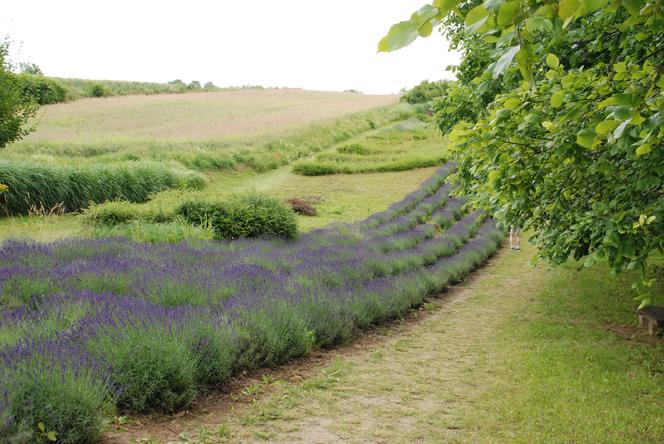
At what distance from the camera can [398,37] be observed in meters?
1.58

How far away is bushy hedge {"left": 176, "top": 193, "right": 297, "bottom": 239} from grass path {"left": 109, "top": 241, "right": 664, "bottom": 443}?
458 cm

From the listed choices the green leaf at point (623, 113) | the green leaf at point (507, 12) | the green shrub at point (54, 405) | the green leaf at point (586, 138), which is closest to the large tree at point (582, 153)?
the green leaf at point (586, 138)

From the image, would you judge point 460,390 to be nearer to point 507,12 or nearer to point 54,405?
point 54,405

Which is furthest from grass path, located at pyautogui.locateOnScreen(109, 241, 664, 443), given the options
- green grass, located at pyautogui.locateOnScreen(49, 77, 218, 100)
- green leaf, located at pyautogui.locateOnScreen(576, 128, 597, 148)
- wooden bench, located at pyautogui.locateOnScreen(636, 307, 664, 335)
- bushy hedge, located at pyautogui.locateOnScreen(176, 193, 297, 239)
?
green grass, located at pyautogui.locateOnScreen(49, 77, 218, 100)

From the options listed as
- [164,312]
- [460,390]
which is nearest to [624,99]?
[460,390]

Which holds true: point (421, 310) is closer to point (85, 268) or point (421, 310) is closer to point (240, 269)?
point (240, 269)

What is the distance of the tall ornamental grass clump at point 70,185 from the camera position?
1561cm

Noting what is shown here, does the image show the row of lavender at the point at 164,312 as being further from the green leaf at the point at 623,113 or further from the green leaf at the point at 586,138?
the green leaf at the point at 623,113

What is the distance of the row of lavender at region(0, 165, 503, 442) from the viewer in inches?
151

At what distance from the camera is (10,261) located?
762 centimetres

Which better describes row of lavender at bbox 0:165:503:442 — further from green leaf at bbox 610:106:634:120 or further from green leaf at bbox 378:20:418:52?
green leaf at bbox 610:106:634:120

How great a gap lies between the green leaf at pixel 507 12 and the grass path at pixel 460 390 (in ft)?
11.8

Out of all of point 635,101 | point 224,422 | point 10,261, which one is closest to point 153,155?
point 10,261

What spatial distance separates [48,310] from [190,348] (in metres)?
1.78
